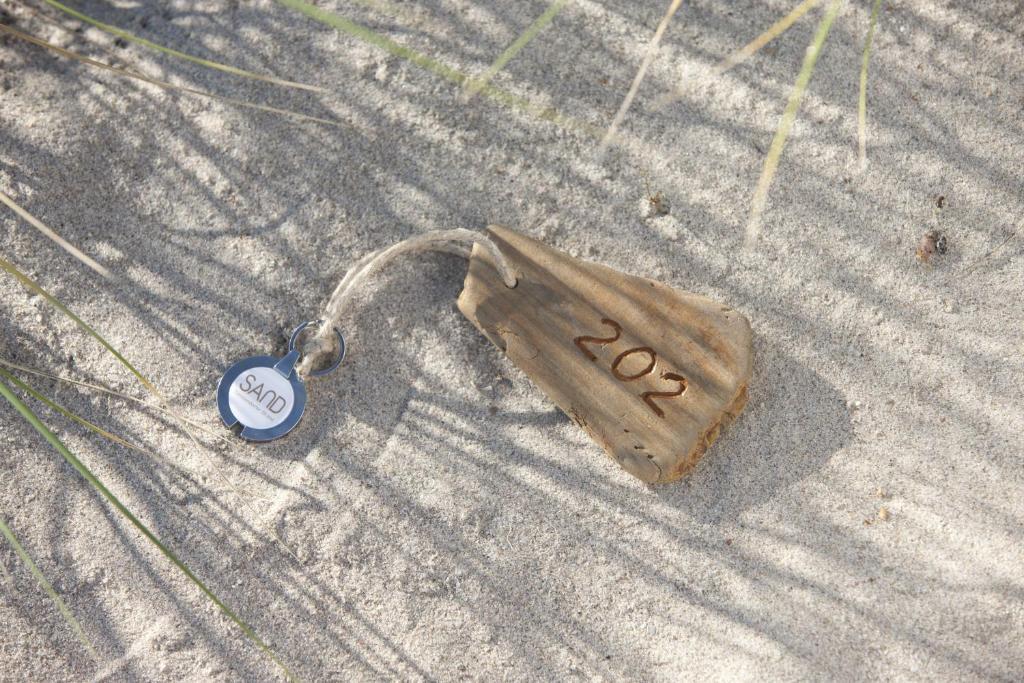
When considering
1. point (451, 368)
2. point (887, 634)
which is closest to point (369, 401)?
point (451, 368)

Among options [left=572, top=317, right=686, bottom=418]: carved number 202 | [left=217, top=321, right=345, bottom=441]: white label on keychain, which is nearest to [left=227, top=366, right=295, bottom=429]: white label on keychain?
[left=217, top=321, right=345, bottom=441]: white label on keychain

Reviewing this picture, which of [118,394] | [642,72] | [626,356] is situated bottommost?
[118,394]

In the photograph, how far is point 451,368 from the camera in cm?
110

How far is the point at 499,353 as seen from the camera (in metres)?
1.11

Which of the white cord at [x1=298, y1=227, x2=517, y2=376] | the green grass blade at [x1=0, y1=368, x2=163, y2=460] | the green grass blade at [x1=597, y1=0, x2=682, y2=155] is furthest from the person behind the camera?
the white cord at [x1=298, y1=227, x2=517, y2=376]

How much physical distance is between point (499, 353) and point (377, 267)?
0.67ft

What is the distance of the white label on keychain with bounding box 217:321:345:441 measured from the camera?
1071 millimetres

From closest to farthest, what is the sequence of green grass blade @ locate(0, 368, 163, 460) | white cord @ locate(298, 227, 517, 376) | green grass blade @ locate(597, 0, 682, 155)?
1. green grass blade @ locate(597, 0, 682, 155)
2. green grass blade @ locate(0, 368, 163, 460)
3. white cord @ locate(298, 227, 517, 376)

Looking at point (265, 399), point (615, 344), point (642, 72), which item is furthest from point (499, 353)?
point (642, 72)

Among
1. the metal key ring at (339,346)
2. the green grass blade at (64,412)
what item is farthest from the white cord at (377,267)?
the green grass blade at (64,412)

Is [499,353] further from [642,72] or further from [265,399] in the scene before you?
[642,72]

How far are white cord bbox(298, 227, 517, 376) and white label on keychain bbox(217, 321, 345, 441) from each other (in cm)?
2

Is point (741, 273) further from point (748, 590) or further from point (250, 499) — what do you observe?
point (250, 499)

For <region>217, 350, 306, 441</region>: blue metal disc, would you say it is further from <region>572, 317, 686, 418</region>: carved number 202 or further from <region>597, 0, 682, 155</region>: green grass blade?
<region>597, 0, 682, 155</region>: green grass blade
